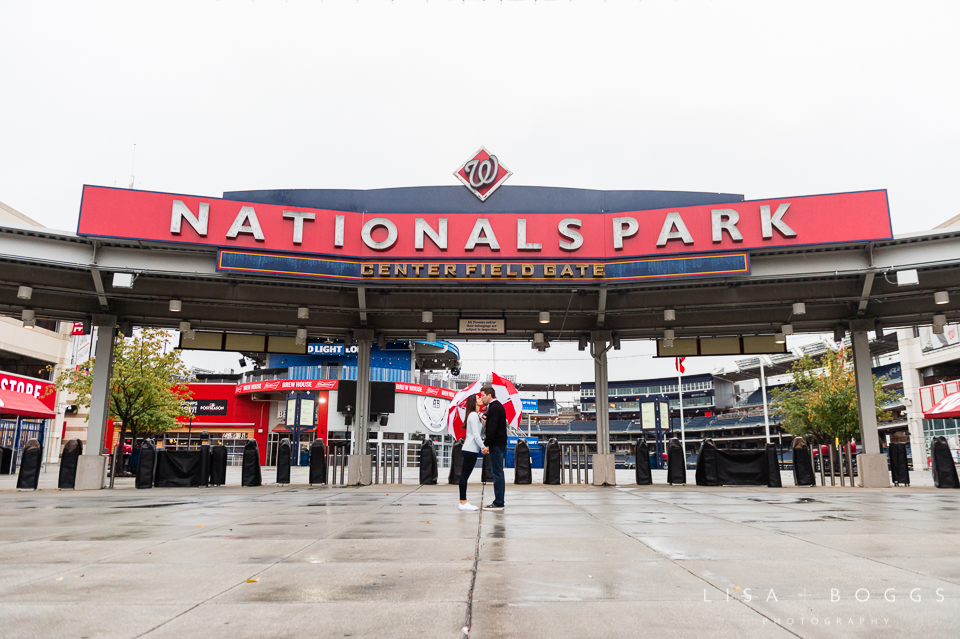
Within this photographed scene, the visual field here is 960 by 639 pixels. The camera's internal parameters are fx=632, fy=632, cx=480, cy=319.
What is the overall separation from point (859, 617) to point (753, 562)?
1651mm

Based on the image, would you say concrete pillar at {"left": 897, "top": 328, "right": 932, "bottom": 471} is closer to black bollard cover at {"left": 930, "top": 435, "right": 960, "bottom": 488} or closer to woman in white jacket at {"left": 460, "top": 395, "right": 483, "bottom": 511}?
black bollard cover at {"left": 930, "top": 435, "right": 960, "bottom": 488}

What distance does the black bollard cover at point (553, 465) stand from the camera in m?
18.8

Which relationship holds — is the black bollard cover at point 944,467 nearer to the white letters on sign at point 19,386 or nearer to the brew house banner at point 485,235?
the brew house banner at point 485,235

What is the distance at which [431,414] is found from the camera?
5147cm

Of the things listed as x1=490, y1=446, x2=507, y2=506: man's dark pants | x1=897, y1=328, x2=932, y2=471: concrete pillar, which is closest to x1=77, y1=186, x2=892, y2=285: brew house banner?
x1=490, y1=446, x2=507, y2=506: man's dark pants

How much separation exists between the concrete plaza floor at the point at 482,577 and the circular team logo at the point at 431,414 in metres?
42.6

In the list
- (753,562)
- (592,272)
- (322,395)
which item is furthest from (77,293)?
(322,395)

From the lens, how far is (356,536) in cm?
651

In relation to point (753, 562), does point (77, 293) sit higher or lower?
higher

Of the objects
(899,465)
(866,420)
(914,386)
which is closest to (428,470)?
(866,420)

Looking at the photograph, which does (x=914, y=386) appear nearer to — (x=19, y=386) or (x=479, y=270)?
(x=479, y=270)

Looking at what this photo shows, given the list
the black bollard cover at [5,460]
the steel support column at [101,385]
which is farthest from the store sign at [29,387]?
the steel support column at [101,385]

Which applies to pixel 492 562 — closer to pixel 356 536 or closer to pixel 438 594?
pixel 438 594

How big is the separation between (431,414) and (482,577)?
4768 cm
